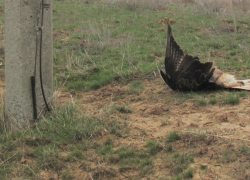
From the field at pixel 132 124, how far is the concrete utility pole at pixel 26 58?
0.20 m

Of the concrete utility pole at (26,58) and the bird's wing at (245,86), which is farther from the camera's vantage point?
the bird's wing at (245,86)

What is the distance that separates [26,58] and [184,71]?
7.21ft

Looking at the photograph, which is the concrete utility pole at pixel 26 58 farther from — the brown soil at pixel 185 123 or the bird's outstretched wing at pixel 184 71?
the bird's outstretched wing at pixel 184 71

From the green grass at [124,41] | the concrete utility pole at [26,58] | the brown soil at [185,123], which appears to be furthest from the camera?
the green grass at [124,41]

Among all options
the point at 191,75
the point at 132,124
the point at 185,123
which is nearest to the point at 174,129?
the point at 185,123

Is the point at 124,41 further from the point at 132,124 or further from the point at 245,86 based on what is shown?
the point at 132,124

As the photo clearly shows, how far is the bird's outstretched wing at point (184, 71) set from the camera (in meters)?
5.04

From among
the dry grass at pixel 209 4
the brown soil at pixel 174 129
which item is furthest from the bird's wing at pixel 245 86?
the dry grass at pixel 209 4

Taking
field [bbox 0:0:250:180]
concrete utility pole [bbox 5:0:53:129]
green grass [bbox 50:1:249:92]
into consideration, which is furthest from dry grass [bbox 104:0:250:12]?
concrete utility pole [bbox 5:0:53:129]

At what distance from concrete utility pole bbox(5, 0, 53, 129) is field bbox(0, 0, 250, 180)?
0.20 metres

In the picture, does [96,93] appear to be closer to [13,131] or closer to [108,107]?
[108,107]

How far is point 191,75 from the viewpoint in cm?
507

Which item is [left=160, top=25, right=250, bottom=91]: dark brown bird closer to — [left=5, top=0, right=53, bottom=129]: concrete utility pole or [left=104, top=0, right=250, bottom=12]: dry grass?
[left=5, top=0, right=53, bottom=129]: concrete utility pole

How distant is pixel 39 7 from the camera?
409cm
